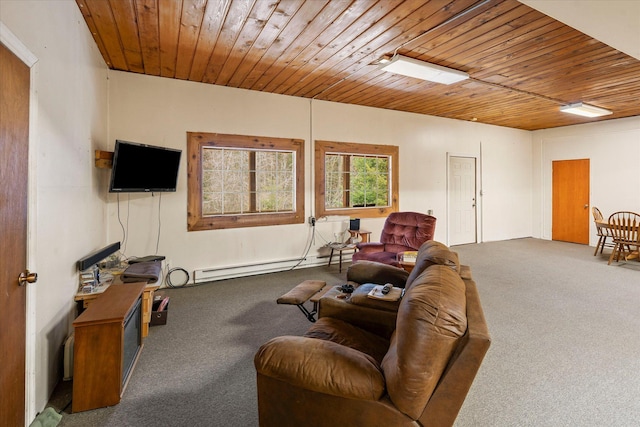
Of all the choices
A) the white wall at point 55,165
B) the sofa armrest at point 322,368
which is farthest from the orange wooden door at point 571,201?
the white wall at point 55,165

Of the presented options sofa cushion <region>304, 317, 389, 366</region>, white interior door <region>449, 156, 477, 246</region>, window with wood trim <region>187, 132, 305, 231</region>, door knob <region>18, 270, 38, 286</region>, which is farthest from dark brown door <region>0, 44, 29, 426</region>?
white interior door <region>449, 156, 477, 246</region>

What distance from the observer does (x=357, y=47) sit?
127 inches

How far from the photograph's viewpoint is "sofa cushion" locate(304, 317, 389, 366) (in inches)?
69.5

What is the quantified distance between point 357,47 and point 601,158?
6559mm

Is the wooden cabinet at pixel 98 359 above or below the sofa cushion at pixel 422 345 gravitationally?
below

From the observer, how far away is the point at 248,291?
13.0ft

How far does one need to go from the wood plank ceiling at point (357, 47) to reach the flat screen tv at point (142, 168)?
1.02 meters

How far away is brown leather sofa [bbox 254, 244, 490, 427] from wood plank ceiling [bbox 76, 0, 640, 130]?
2312 millimetres

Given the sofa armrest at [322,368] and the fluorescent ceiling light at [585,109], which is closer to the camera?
the sofa armrest at [322,368]

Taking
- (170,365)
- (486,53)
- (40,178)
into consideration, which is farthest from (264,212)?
(486,53)

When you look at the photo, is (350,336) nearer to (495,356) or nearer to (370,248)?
(495,356)

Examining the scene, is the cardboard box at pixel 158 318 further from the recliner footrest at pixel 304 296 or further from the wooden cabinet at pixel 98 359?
the recliner footrest at pixel 304 296

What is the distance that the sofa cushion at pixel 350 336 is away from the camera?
176 centimetres

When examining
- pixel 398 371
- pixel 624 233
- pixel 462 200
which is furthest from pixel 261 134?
pixel 624 233
